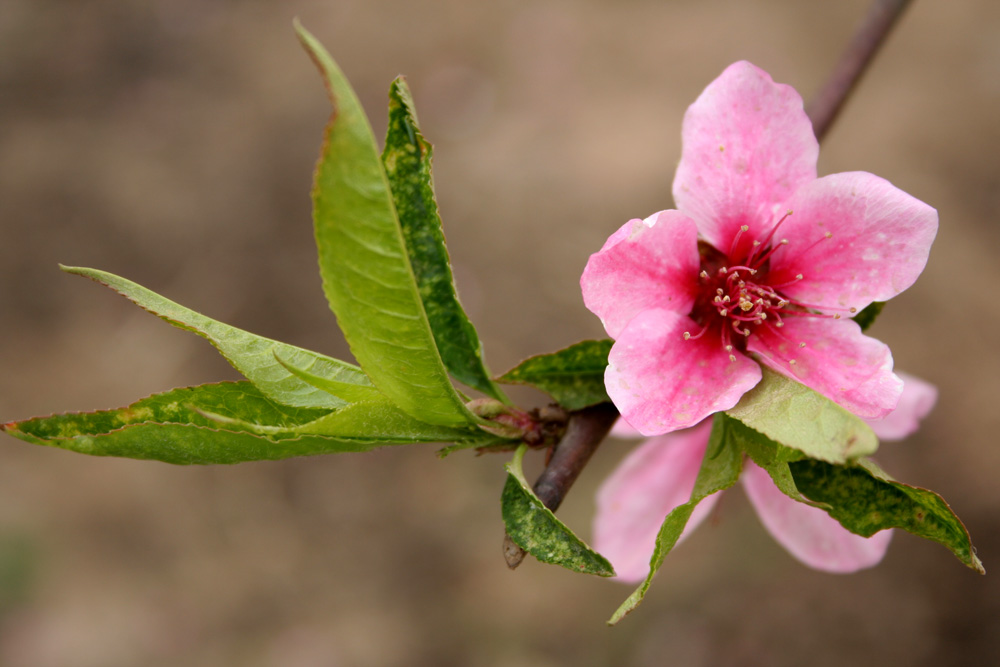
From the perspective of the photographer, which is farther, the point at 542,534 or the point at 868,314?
the point at 868,314

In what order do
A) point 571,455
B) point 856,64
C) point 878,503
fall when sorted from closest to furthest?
point 878,503 < point 571,455 < point 856,64

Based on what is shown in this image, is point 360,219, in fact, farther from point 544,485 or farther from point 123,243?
point 123,243

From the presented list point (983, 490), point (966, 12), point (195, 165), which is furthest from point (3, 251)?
point (966, 12)

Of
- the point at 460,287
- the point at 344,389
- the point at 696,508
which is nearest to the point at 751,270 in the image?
the point at 696,508

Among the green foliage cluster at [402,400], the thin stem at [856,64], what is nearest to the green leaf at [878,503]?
the green foliage cluster at [402,400]

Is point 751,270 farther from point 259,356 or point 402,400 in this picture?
point 259,356

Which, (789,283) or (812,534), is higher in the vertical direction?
(789,283)
